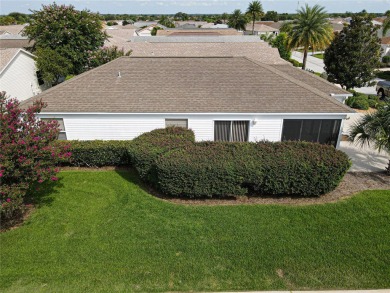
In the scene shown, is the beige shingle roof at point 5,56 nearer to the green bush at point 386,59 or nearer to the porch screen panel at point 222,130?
the porch screen panel at point 222,130

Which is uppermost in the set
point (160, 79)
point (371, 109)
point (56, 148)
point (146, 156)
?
point (160, 79)

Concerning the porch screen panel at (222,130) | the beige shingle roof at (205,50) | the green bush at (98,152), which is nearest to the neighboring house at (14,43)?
the beige shingle roof at (205,50)

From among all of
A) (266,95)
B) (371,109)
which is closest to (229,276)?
(266,95)

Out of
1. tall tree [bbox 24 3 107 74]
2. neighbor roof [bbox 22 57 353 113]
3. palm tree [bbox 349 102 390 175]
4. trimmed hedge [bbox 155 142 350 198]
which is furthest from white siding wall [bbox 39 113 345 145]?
tall tree [bbox 24 3 107 74]

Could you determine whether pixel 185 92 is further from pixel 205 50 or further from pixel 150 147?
pixel 205 50

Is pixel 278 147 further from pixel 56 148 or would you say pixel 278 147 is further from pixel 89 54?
pixel 89 54

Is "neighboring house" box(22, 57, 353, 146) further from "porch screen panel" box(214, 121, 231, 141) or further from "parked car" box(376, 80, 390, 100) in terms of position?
"parked car" box(376, 80, 390, 100)

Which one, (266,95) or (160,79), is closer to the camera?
(266,95)
